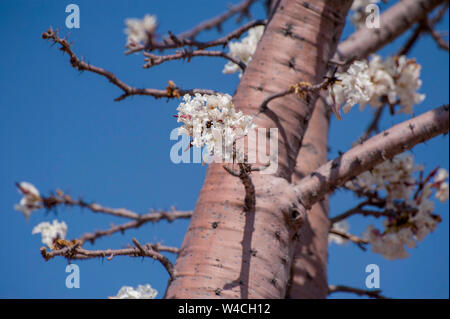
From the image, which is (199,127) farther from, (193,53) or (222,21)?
(222,21)

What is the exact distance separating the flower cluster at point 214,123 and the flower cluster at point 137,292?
2.73 ft

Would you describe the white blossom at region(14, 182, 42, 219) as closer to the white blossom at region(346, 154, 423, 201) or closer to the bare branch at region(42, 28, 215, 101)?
the bare branch at region(42, 28, 215, 101)

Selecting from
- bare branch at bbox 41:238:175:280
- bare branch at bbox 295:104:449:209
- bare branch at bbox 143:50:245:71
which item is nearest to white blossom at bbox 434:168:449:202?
bare branch at bbox 295:104:449:209

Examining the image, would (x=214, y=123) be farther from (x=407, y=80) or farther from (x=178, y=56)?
(x=407, y=80)

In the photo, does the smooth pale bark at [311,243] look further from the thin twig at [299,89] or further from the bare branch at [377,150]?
the thin twig at [299,89]

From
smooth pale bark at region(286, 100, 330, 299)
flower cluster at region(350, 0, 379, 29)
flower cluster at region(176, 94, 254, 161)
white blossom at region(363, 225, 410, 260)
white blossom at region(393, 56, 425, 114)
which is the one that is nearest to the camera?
flower cluster at region(176, 94, 254, 161)

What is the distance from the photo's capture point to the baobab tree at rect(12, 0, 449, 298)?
4.82ft

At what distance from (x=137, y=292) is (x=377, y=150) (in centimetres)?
110

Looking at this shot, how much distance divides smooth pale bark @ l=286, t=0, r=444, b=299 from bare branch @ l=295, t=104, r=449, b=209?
675mm

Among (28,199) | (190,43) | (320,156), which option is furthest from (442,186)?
(28,199)

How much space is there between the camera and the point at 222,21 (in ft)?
13.3

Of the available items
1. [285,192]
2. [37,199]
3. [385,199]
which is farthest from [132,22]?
[285,192]

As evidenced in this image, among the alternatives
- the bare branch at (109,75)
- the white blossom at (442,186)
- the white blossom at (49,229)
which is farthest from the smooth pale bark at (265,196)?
the white blossom at (49,229)

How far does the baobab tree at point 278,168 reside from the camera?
1469mm
